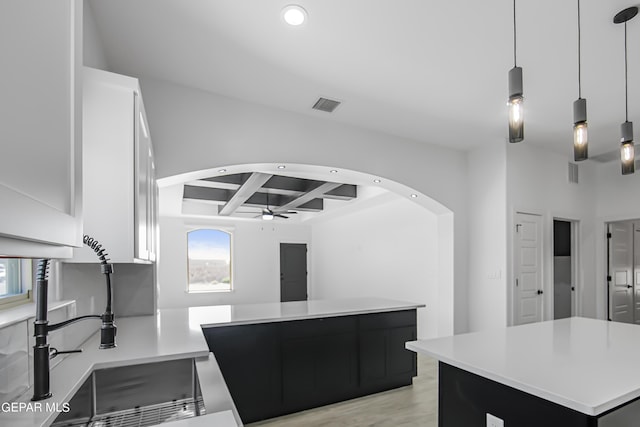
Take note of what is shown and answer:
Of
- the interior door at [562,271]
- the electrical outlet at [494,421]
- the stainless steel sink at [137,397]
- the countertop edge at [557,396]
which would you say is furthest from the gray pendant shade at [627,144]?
the interior door at [562,271]

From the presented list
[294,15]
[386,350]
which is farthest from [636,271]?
[294,15]

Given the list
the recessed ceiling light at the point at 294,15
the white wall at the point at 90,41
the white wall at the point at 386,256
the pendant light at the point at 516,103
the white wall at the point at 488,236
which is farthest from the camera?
the white wall at the point at 386,256

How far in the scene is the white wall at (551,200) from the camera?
4.89 metres

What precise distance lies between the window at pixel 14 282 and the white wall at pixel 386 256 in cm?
514

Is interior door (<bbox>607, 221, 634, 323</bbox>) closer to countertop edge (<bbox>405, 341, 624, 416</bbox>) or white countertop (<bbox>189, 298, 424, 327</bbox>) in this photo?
white countertop (<bbox>189, 298, 424, 327</bbox>)

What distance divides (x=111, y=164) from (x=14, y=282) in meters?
0.61

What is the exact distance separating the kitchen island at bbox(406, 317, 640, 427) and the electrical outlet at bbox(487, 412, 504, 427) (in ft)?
0.05

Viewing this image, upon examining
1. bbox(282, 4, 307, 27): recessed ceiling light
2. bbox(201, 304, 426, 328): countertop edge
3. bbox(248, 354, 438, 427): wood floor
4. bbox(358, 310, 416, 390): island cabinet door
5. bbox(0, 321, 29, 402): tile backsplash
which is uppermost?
bbox(282, 4, 307, 27): recessed ceiling light

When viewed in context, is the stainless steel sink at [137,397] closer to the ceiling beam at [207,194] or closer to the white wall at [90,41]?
the white wall at [90,41]

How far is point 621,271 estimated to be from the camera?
6.03 meters

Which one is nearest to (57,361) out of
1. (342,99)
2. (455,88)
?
(342,99)

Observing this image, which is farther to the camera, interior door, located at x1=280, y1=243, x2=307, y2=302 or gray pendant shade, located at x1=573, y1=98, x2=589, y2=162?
interior door, located at x1=280, y1=243, x2=307, y2=302

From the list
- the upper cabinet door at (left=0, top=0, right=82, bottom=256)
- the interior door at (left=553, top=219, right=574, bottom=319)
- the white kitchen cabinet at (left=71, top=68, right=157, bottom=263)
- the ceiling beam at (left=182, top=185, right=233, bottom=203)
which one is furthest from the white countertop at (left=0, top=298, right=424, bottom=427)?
the ceiling beam at (left=182, top=185, right=233, bottom=203)

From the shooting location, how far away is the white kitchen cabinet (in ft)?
5.39
